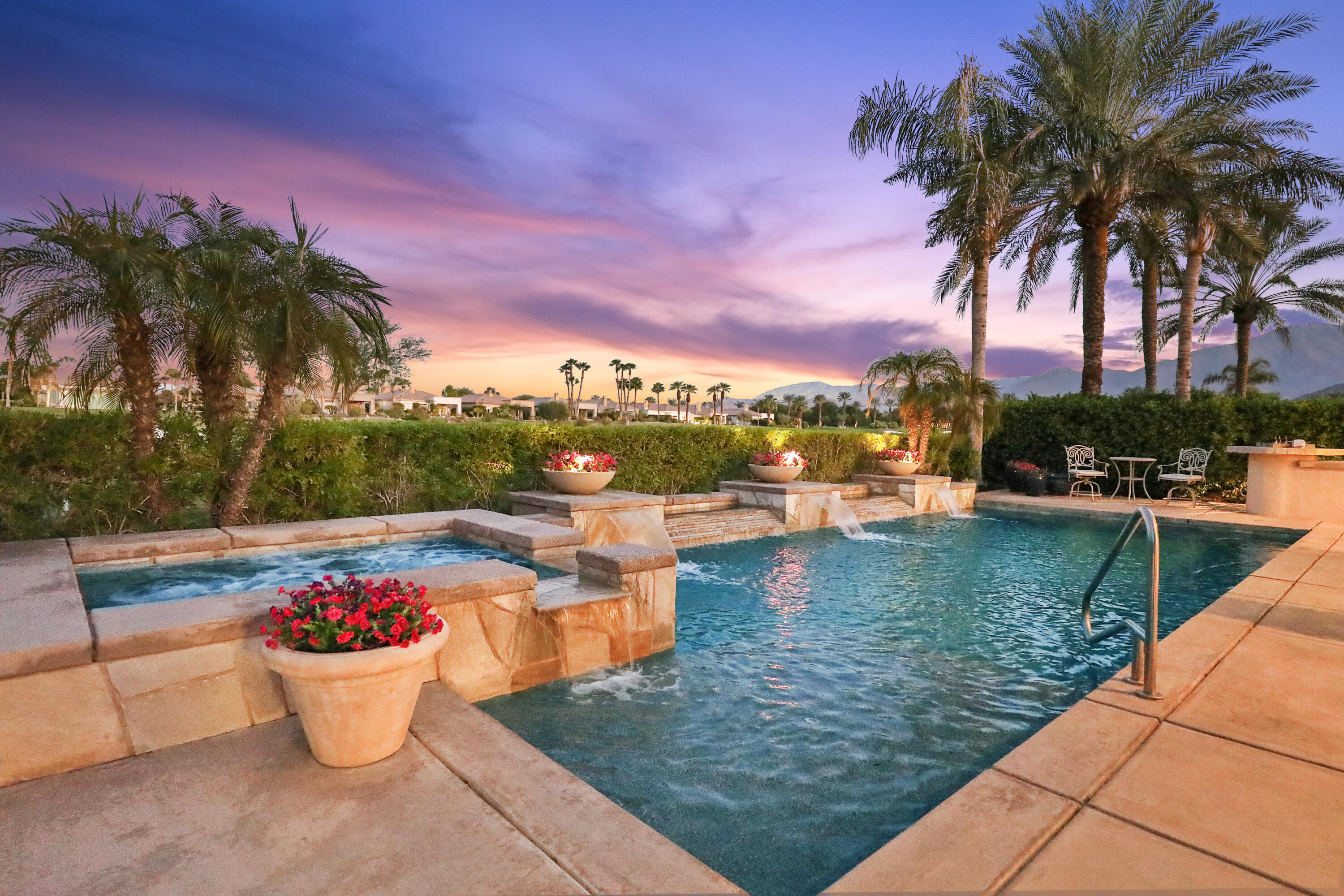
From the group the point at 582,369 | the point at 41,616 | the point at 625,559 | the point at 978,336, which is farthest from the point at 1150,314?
the point at 582,369

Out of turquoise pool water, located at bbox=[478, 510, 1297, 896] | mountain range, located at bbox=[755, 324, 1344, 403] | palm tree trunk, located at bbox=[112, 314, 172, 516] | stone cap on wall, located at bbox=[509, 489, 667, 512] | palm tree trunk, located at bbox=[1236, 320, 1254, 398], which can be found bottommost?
turquoise pool water, located at bbox=[478, 510, 1297, 896]

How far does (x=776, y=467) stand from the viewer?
35.5 feet

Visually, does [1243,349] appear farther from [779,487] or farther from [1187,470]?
[779,487]

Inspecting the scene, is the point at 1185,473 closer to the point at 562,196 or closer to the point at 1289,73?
the point at 1289,73

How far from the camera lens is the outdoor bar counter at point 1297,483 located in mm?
10484

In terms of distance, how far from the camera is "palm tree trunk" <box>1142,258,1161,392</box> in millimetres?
19594

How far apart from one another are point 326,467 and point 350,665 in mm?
5683

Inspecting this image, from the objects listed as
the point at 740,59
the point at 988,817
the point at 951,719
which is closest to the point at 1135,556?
the point at 951,719

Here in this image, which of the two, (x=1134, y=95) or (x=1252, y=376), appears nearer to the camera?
(x=1134, y=95)

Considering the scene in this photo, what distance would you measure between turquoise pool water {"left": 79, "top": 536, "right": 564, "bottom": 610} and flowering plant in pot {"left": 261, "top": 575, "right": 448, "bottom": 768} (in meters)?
2.24

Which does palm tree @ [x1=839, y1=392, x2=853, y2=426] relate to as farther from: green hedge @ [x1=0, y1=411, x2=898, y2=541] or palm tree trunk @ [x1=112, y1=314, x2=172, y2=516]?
palm tree trunk @ [x1=112, y1=314, x2=172, y2=516]

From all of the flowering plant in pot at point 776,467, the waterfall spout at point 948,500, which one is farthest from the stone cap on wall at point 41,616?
the waterfall spout at point 948,500

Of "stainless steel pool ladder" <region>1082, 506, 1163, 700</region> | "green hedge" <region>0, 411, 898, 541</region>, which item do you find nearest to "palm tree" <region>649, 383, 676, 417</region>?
"green hedge" <region>0, 411, 898, 541</region>

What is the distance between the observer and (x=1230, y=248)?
51.8 ft
